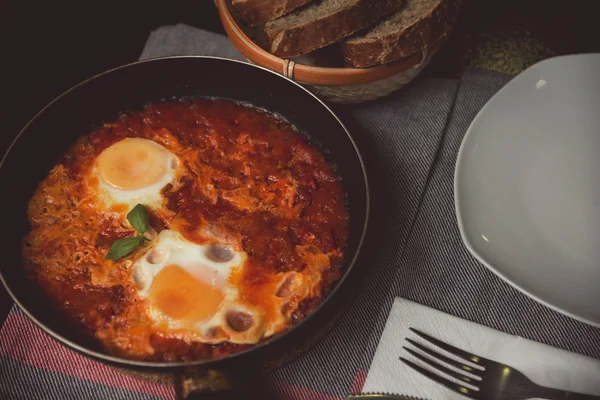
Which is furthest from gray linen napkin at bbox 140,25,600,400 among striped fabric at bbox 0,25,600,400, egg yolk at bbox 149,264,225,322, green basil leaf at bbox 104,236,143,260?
green basil leaf at bbox 104,236,143,260

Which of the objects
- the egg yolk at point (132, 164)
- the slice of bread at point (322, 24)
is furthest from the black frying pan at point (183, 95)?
the egg yolk at point (132, 164)

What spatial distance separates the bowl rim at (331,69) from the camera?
9.89 ft

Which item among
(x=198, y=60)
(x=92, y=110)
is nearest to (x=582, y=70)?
(x=198, y=60)

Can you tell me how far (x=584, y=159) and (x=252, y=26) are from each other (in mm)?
1914

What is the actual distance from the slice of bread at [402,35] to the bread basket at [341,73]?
0.24ft

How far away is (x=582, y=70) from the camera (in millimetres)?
3045

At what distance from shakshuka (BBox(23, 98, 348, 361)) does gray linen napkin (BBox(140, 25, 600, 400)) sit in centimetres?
29

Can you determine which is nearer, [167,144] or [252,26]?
[167,144]

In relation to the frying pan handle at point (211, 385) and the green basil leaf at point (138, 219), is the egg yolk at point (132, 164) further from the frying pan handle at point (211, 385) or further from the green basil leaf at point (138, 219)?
the frying pan handle at point (211, 385)

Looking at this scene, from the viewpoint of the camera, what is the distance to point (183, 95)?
3205 millimetres

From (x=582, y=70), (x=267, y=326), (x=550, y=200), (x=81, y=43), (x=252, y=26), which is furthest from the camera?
(x=81, y=43)

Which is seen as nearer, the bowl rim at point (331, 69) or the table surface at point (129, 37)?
the bowl rim at point (331, 69)

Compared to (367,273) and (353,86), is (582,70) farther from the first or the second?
(367,273)

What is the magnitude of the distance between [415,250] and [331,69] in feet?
3.39
